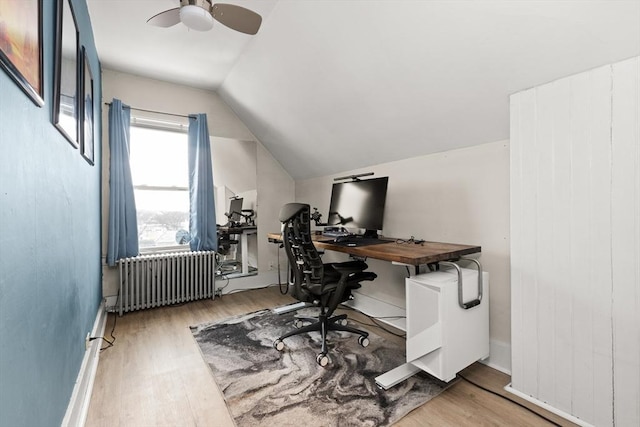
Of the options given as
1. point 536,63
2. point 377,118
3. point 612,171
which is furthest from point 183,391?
point 536,63

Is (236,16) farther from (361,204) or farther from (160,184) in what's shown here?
(160,184)

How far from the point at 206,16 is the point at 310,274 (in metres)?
1.91

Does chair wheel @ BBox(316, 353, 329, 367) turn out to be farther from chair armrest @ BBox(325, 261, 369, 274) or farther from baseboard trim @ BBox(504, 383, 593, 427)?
baseboard trim @ BBox(504, 383, 593, 427)

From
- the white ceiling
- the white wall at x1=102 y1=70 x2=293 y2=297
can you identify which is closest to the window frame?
the white wall at x1=102 y1=70 x2=293 y2=297

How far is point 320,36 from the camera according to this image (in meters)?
2.15

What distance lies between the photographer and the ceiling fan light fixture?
1812 mm

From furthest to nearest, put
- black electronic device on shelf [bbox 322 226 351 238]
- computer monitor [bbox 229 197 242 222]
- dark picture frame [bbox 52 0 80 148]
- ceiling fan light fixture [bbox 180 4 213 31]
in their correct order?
computer monitor [bbox 229 197 242 222] → black electronic device on shelf [bbox 322 226 351 238] → ceiling fan light fixture [bbox 180 4 213 31] → dark picture frame [bbox 52 0 80 148]

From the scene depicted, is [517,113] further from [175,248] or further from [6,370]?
[175,248]

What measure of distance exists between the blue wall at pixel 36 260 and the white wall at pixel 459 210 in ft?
7.93

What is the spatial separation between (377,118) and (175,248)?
3.03 meters

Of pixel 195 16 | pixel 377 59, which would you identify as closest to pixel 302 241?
pixel 377 59

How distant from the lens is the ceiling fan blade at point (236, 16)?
1858 mm

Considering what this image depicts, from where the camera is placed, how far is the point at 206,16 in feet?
6.07

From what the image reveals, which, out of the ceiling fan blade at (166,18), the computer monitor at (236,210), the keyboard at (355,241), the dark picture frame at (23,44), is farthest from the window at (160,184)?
the dark picture frame at (23,44)
